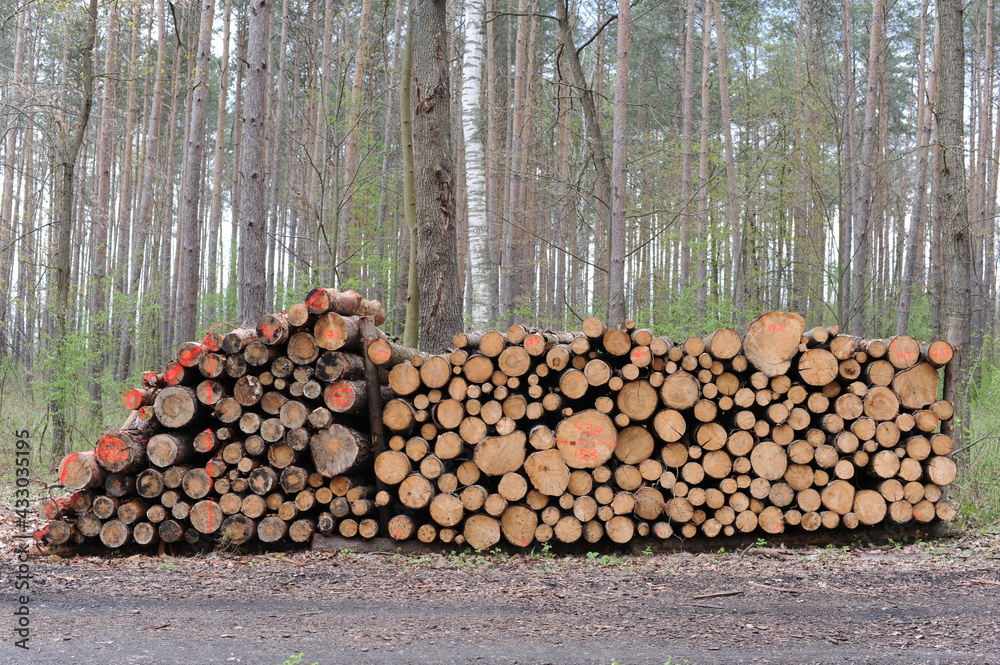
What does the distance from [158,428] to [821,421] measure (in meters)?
5.18

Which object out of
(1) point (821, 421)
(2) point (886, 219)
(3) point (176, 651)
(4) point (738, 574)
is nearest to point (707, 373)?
(1) point (821, 421)

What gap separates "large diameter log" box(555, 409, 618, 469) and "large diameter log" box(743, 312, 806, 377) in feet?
4.02

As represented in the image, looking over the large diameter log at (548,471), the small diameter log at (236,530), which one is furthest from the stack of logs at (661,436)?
the small diameter log at (236,530)

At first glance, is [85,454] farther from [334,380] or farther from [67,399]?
[67,399]

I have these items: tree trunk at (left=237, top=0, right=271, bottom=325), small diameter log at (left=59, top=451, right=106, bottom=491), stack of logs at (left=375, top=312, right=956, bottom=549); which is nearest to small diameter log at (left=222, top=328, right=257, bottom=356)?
stack of logs at (left=375, top=312, right=956, bottom=549)

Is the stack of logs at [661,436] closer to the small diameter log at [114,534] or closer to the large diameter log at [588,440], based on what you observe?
the large diameter log at [588,440]

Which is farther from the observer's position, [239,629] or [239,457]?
[239,457]

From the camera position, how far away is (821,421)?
577cm

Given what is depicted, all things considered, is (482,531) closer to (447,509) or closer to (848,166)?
(447,509)

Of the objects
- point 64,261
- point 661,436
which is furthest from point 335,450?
point 64,261

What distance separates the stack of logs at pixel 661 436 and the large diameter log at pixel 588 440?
11 millimetres

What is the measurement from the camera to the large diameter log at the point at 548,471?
5602 mm

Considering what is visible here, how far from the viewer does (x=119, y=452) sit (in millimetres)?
5492

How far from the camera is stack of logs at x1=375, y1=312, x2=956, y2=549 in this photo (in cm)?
561
